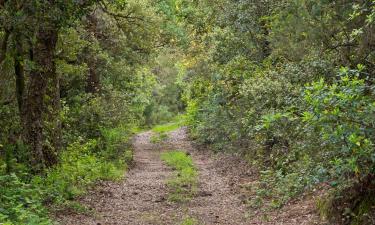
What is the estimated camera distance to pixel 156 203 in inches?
467

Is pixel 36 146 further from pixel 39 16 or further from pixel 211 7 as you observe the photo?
pixel 211 7

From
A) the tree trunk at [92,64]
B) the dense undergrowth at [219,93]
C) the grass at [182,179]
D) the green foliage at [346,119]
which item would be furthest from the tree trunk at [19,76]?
the green foliage at [346,119]

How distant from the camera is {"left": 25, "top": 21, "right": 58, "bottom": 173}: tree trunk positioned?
36.4 feet

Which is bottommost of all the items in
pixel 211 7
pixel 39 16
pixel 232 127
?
pixel 232 127

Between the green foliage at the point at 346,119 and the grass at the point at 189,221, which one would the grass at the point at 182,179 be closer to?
the grass at the point at 189,221

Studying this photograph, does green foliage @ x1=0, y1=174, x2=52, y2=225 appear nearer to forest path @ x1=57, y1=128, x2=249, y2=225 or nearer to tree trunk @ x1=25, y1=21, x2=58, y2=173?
forest path @ x1=57, y1=128, x2=249, y2=225

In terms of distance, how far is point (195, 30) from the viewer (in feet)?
73.3

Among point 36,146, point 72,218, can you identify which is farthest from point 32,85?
point 72,218

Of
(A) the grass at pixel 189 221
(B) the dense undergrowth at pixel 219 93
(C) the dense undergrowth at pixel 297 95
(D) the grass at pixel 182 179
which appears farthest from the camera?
(D) the grass at pixel 182 179

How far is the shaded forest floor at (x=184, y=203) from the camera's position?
380 inches

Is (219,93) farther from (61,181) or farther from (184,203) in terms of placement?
(61,181)

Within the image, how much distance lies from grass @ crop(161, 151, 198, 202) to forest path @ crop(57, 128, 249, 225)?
20 cm

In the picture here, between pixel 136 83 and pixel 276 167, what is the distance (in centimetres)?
1325

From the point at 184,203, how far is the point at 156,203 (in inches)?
27.1
